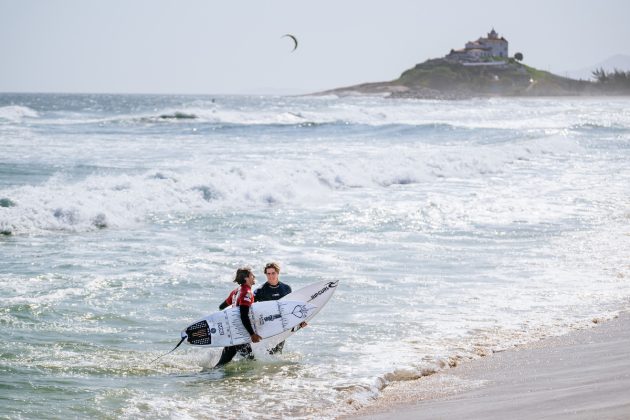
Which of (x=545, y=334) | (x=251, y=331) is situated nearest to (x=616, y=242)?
(x=545, y=334)

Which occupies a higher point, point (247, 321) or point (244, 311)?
point (244, 311)

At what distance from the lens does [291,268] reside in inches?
523

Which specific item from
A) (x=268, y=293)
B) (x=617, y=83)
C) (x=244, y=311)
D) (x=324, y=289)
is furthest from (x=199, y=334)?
(x=617, y=83)

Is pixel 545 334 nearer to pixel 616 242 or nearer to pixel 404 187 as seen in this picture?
pixel 616 242

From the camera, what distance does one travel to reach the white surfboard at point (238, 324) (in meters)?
8.80

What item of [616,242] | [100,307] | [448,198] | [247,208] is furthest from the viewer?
[448,198]

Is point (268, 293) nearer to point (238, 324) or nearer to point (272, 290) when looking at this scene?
point (272, 290)

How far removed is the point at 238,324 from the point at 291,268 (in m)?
4.41

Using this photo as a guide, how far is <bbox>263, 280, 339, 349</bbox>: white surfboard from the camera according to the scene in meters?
9.12

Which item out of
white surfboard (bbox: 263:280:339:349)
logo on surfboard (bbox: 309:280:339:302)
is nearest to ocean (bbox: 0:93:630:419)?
white surfboard (bbox: 263:280:339:349)

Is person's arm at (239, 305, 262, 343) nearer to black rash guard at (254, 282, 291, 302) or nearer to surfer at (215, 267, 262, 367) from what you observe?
surfer at (215, 267, 262, 367)

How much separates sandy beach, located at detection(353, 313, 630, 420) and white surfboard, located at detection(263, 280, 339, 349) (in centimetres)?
174

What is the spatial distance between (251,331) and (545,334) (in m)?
3.31

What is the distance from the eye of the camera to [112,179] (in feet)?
74.6
